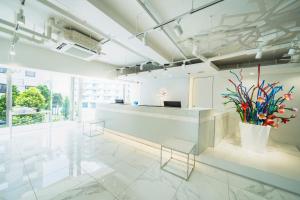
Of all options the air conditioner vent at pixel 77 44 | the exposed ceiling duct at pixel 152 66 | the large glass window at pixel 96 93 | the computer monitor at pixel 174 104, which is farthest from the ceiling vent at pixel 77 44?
the large glass window at pixel 96 93

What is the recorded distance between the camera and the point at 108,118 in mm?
4859

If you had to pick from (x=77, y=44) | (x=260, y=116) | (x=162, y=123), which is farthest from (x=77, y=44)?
(x=260, y=116)

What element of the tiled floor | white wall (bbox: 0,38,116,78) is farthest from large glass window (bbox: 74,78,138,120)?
the tiled floor

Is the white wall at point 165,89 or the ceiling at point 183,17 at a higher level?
the ceiling at point 183,17

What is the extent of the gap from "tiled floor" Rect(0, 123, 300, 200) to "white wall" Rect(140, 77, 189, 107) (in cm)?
339

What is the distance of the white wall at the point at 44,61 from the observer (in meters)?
3.47

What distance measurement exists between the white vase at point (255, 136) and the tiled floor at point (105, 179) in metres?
0.96

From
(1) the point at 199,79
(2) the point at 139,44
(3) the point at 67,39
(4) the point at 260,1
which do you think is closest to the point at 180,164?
(2) the point at 139,44

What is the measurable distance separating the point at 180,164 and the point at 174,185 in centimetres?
69

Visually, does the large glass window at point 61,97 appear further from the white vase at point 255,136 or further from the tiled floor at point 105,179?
the white vase at point 255,136

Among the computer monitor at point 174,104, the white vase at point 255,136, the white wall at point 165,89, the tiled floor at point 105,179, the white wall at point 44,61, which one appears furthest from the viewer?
the white wall at point 165,89

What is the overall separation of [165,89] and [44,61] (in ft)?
16.0

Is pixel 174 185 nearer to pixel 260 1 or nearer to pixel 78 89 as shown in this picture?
pixel 260 1

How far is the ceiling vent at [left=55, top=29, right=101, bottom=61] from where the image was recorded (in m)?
2.69
